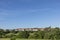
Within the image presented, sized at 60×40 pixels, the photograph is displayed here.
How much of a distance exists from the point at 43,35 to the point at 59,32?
279 centimetres

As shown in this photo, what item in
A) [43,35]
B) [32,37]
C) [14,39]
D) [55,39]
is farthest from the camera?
[43,35]

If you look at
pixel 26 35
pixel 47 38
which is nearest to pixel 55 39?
pixel 47 38

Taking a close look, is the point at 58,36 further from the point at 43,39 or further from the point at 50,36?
the point at 43,39

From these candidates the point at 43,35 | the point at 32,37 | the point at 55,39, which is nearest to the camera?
the point at 55,39

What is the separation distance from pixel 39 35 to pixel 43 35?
670 mm

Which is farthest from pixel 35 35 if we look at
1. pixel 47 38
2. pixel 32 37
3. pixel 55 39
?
pixel 55 39

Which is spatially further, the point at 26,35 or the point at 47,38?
the point at 26,35

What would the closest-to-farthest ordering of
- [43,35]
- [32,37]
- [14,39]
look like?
[14,39] → [32,37] → [43,35]

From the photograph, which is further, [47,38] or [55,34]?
[55,34]

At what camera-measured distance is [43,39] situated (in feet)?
58.7

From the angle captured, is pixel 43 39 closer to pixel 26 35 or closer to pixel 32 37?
pixel 32 37

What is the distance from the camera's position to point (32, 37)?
60.7 feet

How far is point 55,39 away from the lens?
17.2 meters

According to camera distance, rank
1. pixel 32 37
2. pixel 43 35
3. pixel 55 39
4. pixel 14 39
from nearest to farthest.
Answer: pixel 14 39 < pixel 55 39 < pixel 32 37 < pixel 43 35
